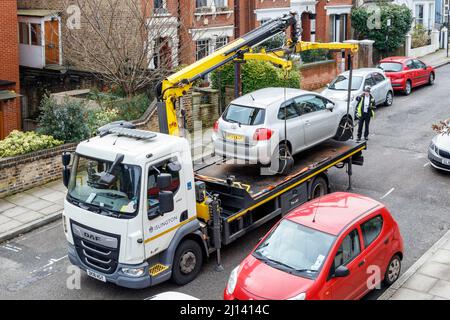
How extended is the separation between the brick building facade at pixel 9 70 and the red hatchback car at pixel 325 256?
13.5 meters

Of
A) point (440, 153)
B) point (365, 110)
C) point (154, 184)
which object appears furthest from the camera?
point (365, 110)

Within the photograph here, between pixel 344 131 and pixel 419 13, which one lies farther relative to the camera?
pixel 419 13

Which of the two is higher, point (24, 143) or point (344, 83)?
point (344, 83)

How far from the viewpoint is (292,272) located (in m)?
9.29

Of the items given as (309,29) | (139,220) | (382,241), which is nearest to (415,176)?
(382,241)

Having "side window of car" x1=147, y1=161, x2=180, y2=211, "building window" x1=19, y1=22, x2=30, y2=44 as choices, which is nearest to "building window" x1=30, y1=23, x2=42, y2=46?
"building window" x1=19, y1=22, x2=30, y2=44

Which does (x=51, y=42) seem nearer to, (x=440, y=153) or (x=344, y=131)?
(x=344, y=131)

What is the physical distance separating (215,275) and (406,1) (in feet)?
111

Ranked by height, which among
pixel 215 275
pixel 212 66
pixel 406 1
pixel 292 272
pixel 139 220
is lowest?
pixel 215 275

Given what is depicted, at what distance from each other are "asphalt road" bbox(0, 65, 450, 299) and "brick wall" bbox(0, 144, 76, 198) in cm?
223

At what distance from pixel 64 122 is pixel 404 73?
1572cm

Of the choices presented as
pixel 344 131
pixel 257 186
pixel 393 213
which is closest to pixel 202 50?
pixel 344 131

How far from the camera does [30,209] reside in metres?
14.8
